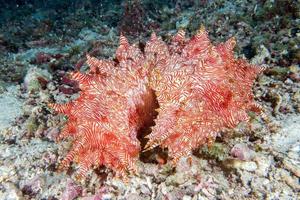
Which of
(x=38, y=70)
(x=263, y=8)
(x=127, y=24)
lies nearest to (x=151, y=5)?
(x=127, y=24)

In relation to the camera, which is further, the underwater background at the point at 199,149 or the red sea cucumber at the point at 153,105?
the underwater background at the point at 199,149

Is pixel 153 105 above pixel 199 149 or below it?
above

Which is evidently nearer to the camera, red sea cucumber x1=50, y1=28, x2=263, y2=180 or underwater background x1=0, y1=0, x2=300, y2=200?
red sea cucumber x1=50, y1=28, x2=263, y2=180

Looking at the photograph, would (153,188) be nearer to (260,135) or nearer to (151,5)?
(260,135)
